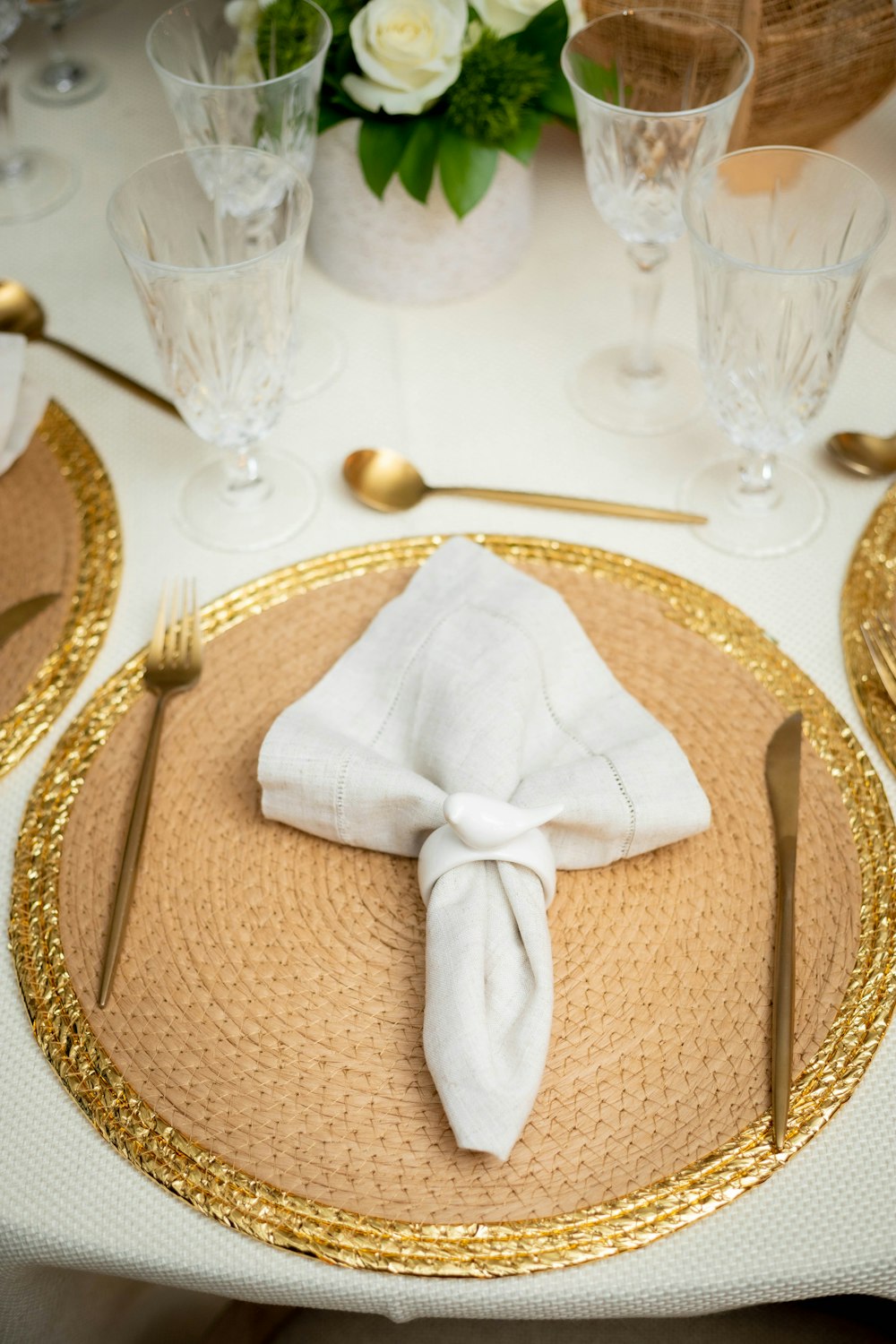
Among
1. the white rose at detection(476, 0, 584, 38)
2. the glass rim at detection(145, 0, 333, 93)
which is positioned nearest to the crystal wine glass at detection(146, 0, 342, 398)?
the glass rim at detection(145, 0, 333, 93)

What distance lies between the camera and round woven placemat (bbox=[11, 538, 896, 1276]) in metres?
0.50

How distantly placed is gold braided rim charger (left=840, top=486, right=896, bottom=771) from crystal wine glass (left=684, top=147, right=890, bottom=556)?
0.04 m

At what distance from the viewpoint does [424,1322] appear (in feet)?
2.18

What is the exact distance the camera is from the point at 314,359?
2.93 ft

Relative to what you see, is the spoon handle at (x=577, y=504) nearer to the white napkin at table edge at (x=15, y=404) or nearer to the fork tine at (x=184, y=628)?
the fork tine at (x=184, y=628)

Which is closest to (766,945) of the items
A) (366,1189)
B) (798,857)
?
(798,857)

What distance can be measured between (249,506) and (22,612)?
0.50 feet

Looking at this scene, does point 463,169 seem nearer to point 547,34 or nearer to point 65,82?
point 547,34

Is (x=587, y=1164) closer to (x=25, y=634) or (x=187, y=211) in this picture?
(x=25, y=634)

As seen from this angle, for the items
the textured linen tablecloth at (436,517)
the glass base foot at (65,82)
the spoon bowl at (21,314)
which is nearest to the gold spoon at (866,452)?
the textured linen tablecloth at (436,517)

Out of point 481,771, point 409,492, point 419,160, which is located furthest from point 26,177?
point 481,771

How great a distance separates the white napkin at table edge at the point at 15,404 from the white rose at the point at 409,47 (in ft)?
0.93

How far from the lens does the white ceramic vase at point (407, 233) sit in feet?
2.83

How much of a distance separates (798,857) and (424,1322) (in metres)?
0.31
